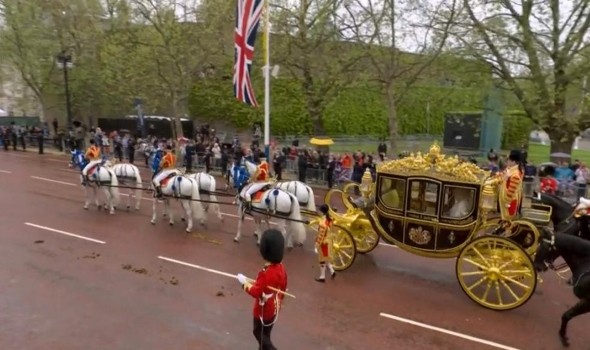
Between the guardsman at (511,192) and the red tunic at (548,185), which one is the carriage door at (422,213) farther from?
the red tunic at (548,185)

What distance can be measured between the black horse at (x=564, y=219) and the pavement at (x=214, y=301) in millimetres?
1237

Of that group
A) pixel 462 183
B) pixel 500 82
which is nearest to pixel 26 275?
pixel 462 183

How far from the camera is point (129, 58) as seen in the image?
2714cm

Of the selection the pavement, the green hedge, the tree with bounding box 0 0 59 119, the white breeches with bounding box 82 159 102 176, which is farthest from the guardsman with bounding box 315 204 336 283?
the tree with bounding box 0 0 59 119

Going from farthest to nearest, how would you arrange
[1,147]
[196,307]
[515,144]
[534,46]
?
[515,144], [1,147], [534,46], [196,307]

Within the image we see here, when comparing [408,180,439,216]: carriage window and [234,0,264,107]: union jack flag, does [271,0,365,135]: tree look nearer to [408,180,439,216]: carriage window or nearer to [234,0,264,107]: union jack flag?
[234,0,264,107]: union jack flag

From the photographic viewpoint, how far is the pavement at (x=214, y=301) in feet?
23.6

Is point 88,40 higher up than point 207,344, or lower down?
higher up

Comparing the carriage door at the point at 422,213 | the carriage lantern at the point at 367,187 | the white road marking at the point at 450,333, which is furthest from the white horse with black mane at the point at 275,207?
the white road marking at the point at 450,333

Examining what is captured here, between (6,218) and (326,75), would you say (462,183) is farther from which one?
(326,75)

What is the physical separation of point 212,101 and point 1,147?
45.4ft

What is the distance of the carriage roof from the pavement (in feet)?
6.76

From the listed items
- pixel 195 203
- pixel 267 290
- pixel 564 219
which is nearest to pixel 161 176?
pixel 195 203

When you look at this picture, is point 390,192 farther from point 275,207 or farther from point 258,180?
point 258,180
